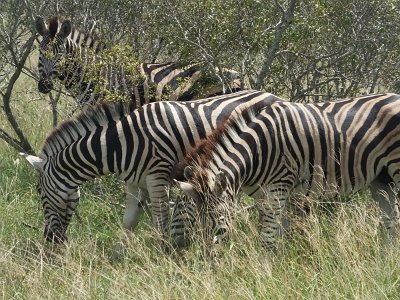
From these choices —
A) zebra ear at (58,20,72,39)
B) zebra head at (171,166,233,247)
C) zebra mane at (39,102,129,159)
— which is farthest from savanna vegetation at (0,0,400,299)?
zebra mane at (39,102,129,159)

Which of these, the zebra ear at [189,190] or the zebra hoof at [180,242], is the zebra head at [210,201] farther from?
the zebra hoof at [180,242]

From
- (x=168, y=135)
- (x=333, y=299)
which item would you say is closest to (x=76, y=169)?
(x=168, y=135)

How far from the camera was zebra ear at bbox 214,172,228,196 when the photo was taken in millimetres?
4945

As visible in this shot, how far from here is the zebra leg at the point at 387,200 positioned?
5.50m

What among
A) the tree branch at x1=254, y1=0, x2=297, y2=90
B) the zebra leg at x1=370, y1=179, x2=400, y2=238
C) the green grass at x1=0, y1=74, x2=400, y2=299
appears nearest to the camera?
the green grass at x1=0, y1=74, x2=400, y2=299

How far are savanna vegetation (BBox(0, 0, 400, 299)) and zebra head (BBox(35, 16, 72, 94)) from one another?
0.16m

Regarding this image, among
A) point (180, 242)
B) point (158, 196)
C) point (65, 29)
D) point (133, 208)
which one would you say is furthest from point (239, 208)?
point (65, 29)

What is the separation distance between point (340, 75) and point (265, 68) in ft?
3.00

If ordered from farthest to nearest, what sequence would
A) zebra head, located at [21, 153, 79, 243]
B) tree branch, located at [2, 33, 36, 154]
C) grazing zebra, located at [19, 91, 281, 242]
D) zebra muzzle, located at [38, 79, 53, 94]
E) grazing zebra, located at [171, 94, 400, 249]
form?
zebra muzzle, located at [38, 79, 53, 94] < tree branch, located at [2, 33, 36, 154] < zebra head, located at [21, 153, 79, 243] < grazing zebra, located at [19, 91, 281, 242] < grazing zebra, located at [171, 94, 400, 249]

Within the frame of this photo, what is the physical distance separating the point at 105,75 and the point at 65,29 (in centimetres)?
126

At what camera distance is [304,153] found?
18.2 feet

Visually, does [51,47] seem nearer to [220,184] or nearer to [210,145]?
[210,145]

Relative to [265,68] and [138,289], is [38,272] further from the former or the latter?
[265,68]

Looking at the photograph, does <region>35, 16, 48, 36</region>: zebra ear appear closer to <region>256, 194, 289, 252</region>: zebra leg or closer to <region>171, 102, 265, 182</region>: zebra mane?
<region>171, 102, 265, 182</region>: zebra mane
